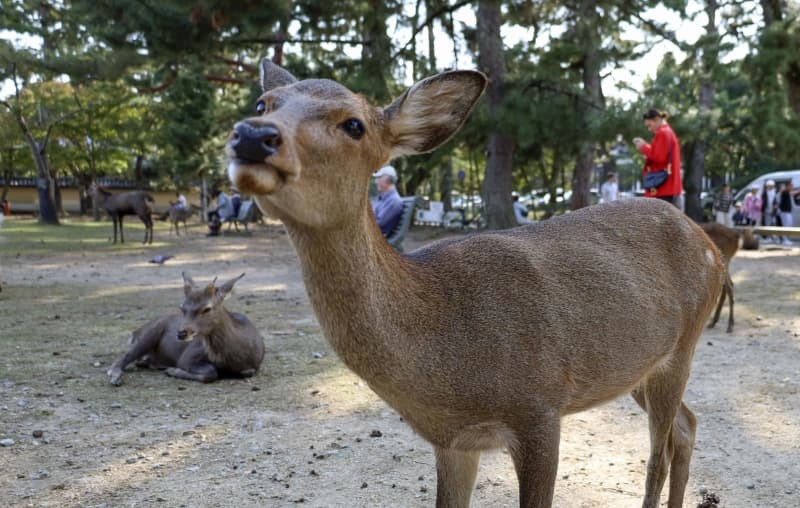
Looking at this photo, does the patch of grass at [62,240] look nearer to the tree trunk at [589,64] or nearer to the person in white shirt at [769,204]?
the tree trunk at [589,64]

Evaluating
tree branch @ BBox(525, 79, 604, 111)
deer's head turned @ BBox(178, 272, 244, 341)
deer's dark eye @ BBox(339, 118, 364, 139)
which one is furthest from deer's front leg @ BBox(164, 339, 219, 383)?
tree branch @ BBox(525, 79, 604, 111)

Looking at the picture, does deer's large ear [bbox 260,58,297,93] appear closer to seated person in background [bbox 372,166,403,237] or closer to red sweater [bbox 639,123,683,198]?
seated person in background [bbox 372,166,403,237]

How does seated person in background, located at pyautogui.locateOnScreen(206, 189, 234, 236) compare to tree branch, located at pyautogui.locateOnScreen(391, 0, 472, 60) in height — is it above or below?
below

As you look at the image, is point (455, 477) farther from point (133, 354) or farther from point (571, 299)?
point (133, 354)

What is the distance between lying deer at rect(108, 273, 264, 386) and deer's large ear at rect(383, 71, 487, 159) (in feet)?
12.2

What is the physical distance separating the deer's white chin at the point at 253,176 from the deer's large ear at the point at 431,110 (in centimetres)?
67

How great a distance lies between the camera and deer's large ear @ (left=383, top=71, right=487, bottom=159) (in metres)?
2.46

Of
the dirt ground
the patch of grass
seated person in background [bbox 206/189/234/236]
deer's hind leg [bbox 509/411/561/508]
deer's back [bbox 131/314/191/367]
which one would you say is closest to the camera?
deer's hind leg [bbox 509/411/561/508]

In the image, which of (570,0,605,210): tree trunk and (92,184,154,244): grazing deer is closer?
(570,0,605,210): tree trunk

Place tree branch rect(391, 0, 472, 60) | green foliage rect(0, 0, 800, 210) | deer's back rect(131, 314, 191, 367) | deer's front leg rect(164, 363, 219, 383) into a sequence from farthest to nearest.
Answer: tree branch rect(391, 0, 472, 60)
green foliage rect(0, 0, 800, 210)
deer's back rect(131, 314, 191, 367)
deer's front leg rect(164, 363, 219, 383)

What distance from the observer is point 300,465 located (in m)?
4.10

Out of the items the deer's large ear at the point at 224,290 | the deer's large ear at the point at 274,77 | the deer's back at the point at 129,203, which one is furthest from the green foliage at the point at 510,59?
the deer's large ear at the point at 274,77

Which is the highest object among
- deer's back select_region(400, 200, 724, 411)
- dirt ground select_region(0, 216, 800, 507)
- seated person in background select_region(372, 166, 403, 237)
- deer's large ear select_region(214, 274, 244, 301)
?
seated person in background select_region(372, 166, 403, 237)

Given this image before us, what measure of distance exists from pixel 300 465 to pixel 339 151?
2.47 metres
